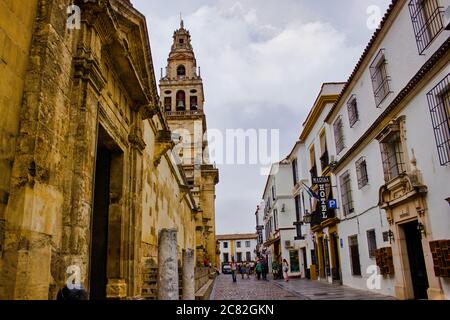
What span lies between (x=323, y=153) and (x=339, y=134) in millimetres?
2839

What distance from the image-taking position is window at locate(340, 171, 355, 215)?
49.3 ft

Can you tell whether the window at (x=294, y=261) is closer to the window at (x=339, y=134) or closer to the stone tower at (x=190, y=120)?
the stone tower at (x=190, y=120)

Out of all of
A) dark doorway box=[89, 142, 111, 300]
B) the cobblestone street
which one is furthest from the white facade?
dark doorway box=[89, 142, 111, 300]

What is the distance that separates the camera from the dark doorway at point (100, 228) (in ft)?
22.3

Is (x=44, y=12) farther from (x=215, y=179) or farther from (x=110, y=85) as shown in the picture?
(x=215, y=179)

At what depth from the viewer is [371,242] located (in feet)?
42.9

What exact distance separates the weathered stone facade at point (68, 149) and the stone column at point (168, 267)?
2.91 ft

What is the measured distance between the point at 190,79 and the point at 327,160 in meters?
27.1

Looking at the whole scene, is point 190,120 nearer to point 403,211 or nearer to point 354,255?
point 354,255

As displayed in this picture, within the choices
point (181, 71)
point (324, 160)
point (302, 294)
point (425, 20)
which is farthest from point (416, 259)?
point (181, 71)

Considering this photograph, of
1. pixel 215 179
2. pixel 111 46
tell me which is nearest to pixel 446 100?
pixel 111 46

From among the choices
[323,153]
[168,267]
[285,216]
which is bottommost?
[168,267]

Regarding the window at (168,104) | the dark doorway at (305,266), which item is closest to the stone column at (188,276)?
the dark doorway at (305,266)

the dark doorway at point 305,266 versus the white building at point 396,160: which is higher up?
the white building at point 396,160
